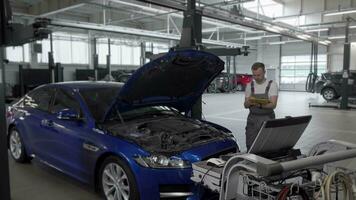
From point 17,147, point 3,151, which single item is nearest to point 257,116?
point 3,151

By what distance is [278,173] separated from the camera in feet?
7.05

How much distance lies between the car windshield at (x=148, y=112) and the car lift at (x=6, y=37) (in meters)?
1.32

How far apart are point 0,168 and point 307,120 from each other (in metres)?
2.81

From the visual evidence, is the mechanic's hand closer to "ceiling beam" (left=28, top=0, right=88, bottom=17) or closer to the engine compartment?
the engine compartment

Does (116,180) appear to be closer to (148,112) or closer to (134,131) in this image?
(134,131)

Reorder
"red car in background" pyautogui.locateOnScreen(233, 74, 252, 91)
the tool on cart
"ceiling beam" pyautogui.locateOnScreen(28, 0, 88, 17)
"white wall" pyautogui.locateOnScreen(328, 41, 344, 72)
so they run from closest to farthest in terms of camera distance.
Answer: the tool on cart < "ceiling beam" pyautogui.locateOnScreen(28, 0, 88, 17) < "white wall" pyautogui.locateOnScreen(328, 41, 344, 72) < "red car in background" pyautogui.locateOnScreen(233, 74, 252, 91)

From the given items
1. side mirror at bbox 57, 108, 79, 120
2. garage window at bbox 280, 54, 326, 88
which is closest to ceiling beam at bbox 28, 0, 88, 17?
side mirror at bbox 57, 108, 79, 120

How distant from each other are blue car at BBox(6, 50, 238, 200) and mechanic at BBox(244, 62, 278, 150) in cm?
59

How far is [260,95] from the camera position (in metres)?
4.42

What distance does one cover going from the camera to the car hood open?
135 inches

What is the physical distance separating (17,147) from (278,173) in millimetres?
4261

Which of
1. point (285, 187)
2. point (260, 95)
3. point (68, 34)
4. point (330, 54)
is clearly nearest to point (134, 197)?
point (285, 187)

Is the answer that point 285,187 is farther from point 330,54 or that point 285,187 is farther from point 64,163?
point 330,54

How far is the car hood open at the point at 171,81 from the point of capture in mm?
3430
